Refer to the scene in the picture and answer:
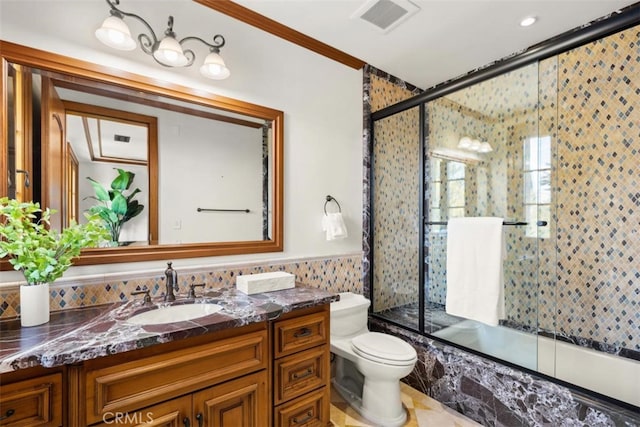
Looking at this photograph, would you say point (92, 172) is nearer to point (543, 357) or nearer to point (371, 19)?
point (371, 19)

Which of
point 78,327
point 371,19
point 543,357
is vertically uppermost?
point 371,19

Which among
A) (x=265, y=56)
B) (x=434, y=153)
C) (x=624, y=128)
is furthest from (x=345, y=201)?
(x=624, y=128)

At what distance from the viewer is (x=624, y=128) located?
2061 mm

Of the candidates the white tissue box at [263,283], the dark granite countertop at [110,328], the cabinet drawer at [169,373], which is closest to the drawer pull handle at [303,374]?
the cabinet drawer at [169,373]

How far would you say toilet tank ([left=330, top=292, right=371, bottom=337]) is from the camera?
6.91ft

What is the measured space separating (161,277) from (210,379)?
678 mm

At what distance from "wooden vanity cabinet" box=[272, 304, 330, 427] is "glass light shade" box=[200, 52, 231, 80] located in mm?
1395

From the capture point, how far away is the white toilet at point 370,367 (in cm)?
176

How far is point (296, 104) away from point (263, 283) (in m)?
1.30

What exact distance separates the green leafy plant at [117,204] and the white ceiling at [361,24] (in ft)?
2.15

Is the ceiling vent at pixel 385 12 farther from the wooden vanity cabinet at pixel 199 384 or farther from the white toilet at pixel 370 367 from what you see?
the white toilet at pixel 370 367

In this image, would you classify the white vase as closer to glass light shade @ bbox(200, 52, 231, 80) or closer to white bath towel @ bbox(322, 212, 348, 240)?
glass light shade @ bbox(200, 52, 231, 80)

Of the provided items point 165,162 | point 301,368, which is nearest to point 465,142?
point 301,368

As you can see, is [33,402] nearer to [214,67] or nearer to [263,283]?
[263,283]
